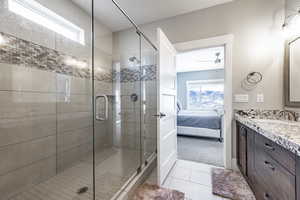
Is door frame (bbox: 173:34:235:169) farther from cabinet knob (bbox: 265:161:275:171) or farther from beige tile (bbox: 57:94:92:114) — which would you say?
beige tile (bbox: 57:94:92:114)

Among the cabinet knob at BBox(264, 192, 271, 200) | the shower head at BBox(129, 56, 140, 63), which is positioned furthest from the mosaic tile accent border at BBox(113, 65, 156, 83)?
the cabinet knob at BBox(264, 192, 271, 200)

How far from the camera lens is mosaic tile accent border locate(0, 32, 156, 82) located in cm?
138

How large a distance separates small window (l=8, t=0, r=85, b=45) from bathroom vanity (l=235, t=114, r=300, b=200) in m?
2.65

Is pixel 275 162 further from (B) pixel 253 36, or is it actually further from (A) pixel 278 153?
(B) pixel 253 36

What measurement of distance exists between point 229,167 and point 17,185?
274 centimetres

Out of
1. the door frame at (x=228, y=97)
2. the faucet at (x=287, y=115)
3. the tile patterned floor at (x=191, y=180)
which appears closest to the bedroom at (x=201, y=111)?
the door frame at (x=228, y=97)

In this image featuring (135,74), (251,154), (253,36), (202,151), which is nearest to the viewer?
(251,154)

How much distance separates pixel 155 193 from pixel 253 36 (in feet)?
8.25

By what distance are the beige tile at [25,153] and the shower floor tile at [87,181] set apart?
1.04 feet

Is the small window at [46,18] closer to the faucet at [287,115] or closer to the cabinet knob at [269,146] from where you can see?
the cabinet knob at [269,146]

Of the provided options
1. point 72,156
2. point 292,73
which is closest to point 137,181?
point 72,156

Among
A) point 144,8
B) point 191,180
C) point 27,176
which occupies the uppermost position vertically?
point 144,8

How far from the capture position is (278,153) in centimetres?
87

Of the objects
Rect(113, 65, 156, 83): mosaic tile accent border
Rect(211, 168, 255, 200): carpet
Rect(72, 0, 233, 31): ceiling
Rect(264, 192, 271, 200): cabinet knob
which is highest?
Rect(72, 0, 233, 31): ceiling
